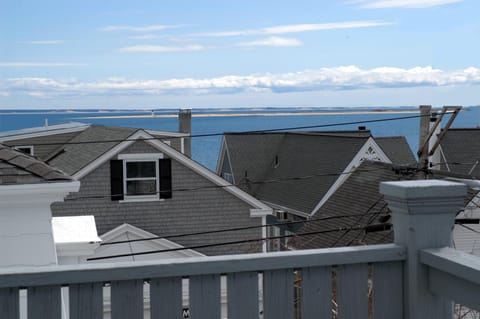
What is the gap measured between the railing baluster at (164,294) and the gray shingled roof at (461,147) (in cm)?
2845

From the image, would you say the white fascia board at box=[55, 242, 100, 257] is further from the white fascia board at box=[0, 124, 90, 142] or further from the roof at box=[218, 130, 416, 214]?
the roof at box=[218, 130, 416, 214]

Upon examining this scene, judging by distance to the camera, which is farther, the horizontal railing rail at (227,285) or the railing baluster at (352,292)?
the railing baluster at (352,292)

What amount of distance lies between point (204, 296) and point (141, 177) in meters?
18.4

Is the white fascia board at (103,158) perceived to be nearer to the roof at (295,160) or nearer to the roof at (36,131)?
the roof at (36,131)

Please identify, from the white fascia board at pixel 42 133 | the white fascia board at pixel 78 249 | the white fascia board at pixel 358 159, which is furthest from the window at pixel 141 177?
the white fascia board at pixel 78 249

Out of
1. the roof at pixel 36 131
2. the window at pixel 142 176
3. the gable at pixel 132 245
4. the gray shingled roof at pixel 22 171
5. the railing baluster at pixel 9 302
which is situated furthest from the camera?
the roof at pixel 36 131

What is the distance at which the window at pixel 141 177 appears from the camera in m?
21.1

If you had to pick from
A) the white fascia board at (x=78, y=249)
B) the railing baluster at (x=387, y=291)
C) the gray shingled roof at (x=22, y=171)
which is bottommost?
the white fascia board at (x=78, y=249)

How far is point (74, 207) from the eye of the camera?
69.2 feet

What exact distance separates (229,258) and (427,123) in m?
12.2

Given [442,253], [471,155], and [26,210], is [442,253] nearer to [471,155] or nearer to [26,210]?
[26,210]

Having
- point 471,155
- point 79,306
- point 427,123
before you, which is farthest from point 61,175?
point 471,155

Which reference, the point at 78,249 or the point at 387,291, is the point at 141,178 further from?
the point at 387,291

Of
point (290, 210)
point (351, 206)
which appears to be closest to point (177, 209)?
point (351, 206)
